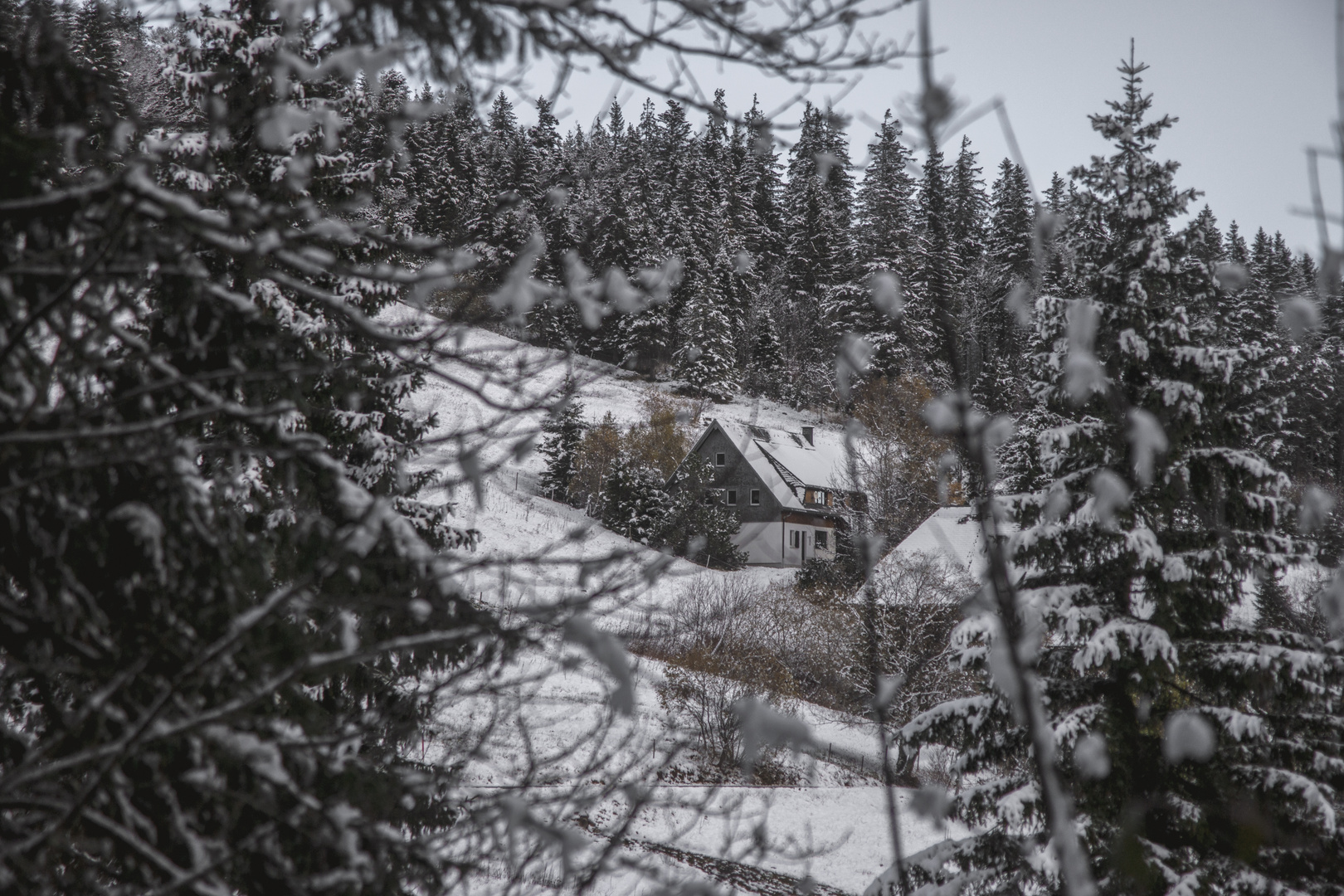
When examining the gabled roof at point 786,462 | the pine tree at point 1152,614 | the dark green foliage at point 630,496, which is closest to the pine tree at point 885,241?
the gabled roof at point 786,462

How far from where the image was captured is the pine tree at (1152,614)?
7.07 meters

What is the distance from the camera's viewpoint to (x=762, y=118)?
109 inches

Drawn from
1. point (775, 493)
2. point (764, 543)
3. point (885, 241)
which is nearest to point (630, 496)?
point (764, 543)

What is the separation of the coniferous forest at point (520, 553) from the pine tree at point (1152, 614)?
4 cm

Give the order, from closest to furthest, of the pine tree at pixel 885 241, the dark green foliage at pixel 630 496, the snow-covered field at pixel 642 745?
the snow-covered field at pixel 642 745, the dark green foliage at pixel 630 496, the pine tree at pixel 885 241

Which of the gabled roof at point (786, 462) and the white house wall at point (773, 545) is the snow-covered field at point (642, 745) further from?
the gabled roof at point (786, 462)

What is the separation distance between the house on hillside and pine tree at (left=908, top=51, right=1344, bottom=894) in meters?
26.4

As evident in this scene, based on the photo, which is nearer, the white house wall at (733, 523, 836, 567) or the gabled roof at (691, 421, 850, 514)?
the white house wall at (733, 523, 836, 567)

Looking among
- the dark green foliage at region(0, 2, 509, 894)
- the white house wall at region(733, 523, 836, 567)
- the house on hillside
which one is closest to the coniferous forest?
the dark green foliage at region(0, 2, 509, 894)

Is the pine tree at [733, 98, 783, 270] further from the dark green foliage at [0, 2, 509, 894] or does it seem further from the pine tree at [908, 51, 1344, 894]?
the dark green foliage at [0, 2, 509, 894]

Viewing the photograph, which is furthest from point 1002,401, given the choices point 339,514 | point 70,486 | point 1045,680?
point 70,486

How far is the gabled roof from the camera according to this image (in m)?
36.5

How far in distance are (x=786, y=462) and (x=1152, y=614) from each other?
29.7 m

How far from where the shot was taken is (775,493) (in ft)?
120
